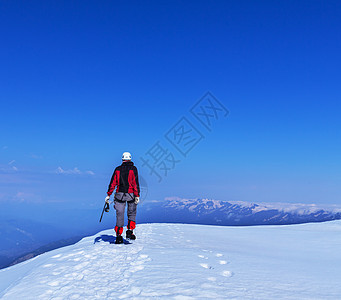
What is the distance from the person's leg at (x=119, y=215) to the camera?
8148mm

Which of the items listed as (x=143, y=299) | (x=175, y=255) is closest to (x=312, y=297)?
(x=143, y=299)

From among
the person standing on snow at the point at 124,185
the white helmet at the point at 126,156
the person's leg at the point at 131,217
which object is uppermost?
the white helmet at the point at 126,156

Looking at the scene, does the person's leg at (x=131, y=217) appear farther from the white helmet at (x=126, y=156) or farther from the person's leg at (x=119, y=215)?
the white helmet at (x=126, y=156)

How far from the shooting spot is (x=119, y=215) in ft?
27.4

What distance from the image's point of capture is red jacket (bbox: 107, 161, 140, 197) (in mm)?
8430

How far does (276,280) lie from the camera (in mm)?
4750

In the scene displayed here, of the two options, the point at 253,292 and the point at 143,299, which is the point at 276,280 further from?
the point at 143,299

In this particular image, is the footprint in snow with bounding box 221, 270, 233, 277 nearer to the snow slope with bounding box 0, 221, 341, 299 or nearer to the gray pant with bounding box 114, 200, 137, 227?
the snow slope with bounding box 0, 221, 341, 299

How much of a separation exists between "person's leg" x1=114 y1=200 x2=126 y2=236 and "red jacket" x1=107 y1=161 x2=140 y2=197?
439 millimetres

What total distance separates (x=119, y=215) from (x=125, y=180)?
3.83 ft

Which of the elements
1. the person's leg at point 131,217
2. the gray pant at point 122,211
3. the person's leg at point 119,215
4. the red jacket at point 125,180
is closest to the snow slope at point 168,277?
the person's leg at point 119,215

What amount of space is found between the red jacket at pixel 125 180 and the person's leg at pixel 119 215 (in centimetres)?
44

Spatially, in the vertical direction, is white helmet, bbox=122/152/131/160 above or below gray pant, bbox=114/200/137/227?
above

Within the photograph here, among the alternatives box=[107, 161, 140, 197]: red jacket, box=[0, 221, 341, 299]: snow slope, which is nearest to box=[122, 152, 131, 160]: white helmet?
box=[107, 161, 140, 197]: red jacket
